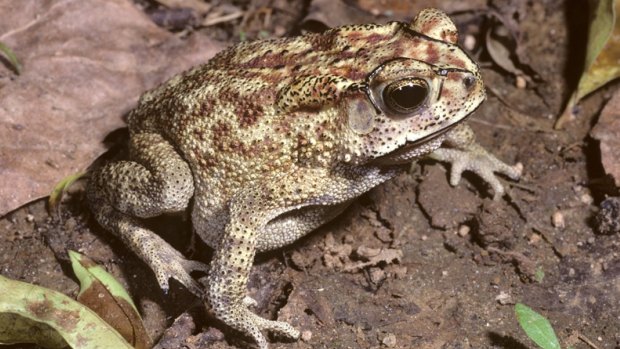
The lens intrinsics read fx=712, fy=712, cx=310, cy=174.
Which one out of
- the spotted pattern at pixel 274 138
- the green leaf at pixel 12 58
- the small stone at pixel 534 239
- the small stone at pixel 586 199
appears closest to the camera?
the spotted pattern at pixel 274 138

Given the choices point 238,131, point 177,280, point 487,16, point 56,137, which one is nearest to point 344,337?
point 177,280

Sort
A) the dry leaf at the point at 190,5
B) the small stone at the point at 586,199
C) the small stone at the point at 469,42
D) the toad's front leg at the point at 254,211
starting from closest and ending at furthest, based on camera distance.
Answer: the toad's front leg at the point at 254,211, the small stone at the point at 586,199, the small stone at the point at 469,42, the dry leaf at the point at 190,5

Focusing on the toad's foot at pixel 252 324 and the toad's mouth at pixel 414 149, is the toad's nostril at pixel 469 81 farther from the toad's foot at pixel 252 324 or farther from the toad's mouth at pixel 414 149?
the toad's foot at pixel 252 324

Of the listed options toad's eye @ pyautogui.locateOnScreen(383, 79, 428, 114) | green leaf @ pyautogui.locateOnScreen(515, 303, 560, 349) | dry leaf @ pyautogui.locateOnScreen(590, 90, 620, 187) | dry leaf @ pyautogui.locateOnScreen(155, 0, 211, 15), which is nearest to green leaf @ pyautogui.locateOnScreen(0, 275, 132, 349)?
toad's eye @ pyautogui.locateOnScreen(383, 79, 428, 114)

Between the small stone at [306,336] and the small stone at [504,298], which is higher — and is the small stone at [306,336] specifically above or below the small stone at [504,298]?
below

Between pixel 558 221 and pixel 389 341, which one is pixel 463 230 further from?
pixel 389 341

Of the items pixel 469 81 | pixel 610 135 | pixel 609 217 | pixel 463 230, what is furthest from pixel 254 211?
pixel 610 135


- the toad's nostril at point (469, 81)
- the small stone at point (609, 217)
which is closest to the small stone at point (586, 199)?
the small stone at point (609, 217)
